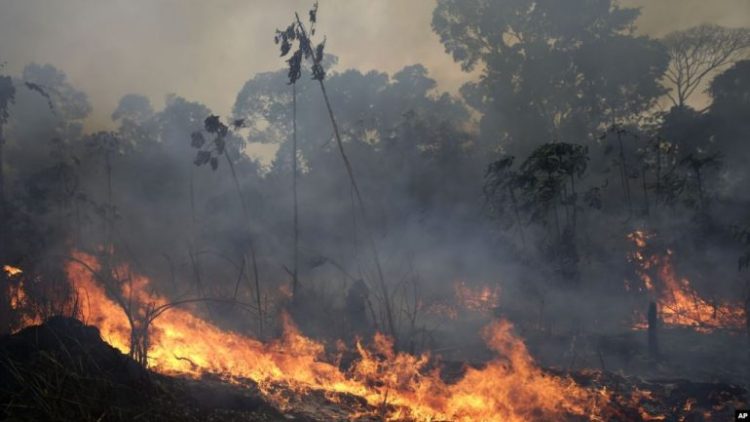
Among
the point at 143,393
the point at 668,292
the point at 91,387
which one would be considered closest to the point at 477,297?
the point at 668,292

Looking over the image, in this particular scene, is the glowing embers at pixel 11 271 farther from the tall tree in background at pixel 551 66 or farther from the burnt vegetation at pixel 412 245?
the tall tree in background at pixel 551 66

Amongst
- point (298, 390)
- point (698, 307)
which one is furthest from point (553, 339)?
point (298, 390)

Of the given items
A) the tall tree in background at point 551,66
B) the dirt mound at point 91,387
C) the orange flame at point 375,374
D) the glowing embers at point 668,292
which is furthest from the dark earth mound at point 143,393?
the tall tree in background at point 551,66

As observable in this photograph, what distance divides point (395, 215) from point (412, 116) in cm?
677

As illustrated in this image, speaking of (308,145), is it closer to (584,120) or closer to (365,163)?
(365,163)

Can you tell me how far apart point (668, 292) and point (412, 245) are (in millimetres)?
9031

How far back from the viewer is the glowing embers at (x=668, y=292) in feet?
49.2

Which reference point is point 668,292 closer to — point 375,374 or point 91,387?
point 375,374

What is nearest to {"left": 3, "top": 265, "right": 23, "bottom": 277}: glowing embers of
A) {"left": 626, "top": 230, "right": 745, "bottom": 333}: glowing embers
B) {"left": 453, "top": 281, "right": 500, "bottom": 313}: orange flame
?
{"left": 453, "top": 281, "right": 500, "bottom": 313}: orange flame

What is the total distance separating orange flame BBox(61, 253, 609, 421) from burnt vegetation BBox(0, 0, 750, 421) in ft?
0.20

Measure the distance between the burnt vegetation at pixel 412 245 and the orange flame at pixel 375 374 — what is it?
6 centimetres

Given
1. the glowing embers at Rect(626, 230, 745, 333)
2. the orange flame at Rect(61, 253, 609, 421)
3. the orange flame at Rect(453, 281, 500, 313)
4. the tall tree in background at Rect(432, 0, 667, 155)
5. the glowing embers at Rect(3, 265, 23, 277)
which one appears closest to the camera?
the orange flame at Rect(61, 253, 609, 421)

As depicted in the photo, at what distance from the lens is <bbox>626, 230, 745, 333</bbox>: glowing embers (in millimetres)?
15000

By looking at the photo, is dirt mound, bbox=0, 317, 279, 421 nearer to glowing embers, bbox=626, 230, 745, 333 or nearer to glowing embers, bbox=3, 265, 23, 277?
glowing embers, bbox=3, 265, 23, 277
